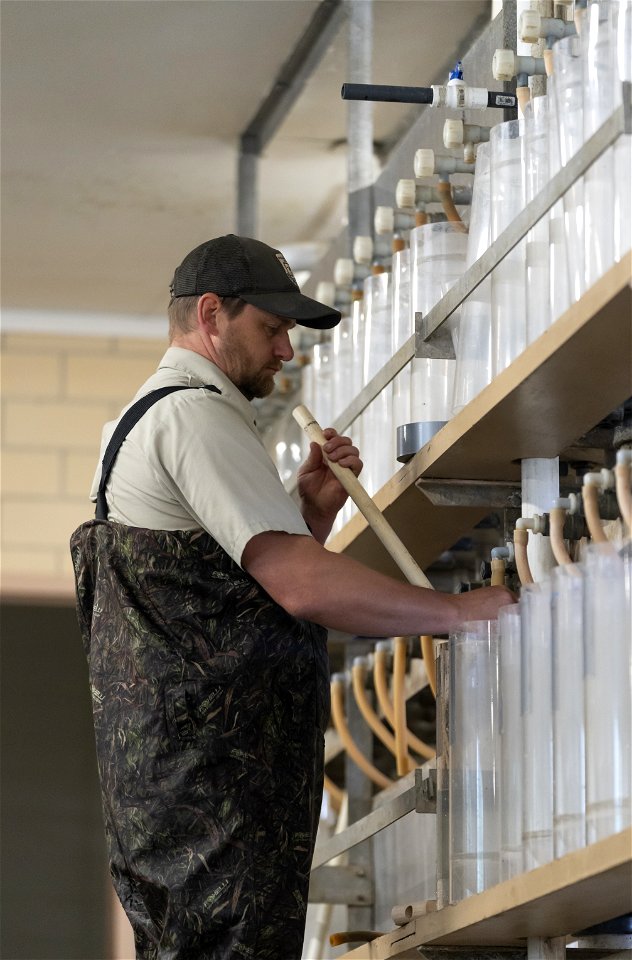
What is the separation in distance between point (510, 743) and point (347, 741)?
1.69m

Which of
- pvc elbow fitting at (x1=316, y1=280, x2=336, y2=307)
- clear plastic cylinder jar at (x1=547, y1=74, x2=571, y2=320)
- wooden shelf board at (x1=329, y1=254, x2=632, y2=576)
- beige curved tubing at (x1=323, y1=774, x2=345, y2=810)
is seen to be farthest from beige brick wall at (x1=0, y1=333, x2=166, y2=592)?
clear plastic cylinder jar at (x1=547, y1=74, x2=571, y2=320)

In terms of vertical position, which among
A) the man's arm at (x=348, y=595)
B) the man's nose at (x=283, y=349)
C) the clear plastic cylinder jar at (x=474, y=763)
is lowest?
the clear plastic cylinder jar at (x=474, y=763)

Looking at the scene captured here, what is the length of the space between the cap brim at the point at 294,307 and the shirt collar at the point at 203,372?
0.35ft

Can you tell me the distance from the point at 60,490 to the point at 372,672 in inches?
98.9

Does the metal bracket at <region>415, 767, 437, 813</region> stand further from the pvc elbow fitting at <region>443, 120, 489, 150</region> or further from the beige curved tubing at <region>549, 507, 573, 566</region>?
the pvc elbow fitting at <region>443, 120, 489, 150</region>

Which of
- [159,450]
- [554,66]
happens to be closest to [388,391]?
[159,450]

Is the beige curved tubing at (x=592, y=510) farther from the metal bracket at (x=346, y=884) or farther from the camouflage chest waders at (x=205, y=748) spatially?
the metal bracket at (x=346, y=884)

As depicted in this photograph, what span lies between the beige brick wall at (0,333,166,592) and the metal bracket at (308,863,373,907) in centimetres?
258

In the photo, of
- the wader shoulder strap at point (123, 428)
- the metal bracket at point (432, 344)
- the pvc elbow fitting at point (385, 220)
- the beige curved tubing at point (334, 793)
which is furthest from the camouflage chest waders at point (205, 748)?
the beige curved tubing at point (334, 793)

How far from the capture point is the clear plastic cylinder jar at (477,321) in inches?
79.4

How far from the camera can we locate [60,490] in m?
5.75

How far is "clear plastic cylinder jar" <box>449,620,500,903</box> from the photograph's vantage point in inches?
71.4

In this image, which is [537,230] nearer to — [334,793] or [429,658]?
[429,658]

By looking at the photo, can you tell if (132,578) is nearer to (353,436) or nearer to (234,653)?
(234,653)
